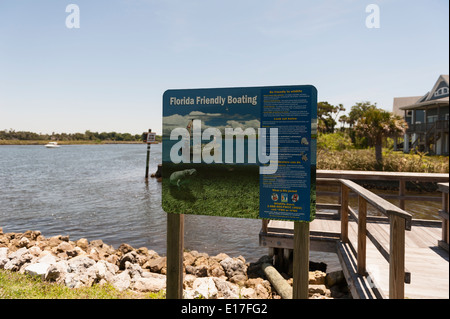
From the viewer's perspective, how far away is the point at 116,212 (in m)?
14.8

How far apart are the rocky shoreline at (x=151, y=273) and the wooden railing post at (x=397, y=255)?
102 inches

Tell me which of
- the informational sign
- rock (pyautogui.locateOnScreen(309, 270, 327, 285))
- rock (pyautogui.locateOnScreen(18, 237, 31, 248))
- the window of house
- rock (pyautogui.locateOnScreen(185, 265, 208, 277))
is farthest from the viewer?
the informational sign

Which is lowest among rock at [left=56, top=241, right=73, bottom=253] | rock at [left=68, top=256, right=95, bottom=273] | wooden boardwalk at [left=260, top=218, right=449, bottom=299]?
rock at [left=56, top=241, right=73, bottom=253]

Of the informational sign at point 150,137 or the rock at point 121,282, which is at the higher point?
the informational sign at point 150,137

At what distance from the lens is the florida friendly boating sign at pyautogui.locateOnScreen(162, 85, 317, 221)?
9.14 feet

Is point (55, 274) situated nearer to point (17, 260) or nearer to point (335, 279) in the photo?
point (17, 260)

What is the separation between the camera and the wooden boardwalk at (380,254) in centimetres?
354

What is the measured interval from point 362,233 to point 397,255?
1.31 metres

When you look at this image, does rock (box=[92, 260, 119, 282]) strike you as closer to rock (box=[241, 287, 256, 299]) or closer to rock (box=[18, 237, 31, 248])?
rock (box=[241, 287, 256, 299])

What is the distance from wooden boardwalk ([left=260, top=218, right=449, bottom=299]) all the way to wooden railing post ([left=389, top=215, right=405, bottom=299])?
14 centimetres

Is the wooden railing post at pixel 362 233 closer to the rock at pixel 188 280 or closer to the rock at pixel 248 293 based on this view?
the rock at pixel 248 293

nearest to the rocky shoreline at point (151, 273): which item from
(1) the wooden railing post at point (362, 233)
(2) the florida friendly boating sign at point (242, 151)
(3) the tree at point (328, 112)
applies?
(1) the wooden railing post at point (362, 233)

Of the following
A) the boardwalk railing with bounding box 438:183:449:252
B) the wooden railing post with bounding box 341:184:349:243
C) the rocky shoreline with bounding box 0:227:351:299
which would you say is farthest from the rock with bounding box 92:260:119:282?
→ the boardwalk railing with bounding box 438:183:449:252

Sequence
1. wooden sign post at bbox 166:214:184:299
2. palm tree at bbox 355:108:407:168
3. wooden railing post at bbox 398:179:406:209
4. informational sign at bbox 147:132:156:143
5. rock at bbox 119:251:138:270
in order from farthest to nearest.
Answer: informational sign at bbox 147:132:156:143 → palm tree at bbox 355:108:407:168 → rock at bbox 119:251:138:270 → wooden railing post at bbox 398:179:406:209 → wooden sign post at bbox 166:214:184:299
